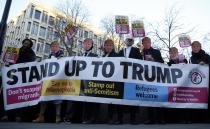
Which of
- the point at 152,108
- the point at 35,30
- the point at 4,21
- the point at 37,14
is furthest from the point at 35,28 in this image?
the point at 4,21

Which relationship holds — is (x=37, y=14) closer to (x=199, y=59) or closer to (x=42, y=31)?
(x=42, y=31)

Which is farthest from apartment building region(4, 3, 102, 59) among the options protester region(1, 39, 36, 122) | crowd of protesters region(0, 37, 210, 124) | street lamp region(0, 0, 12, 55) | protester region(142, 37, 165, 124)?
street lamp region(0, 0, 12, 55)

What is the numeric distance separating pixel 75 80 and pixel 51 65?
0.81 meters

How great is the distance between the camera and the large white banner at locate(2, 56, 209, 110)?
8.88 metres

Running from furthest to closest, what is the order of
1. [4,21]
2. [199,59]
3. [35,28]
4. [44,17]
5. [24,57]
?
[44,17] → [35,28] → [24,57] → [199,59] → [4,21]

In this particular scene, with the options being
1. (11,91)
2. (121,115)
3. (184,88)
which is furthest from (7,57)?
(184,88)

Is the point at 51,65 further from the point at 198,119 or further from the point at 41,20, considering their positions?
the point at 41,20

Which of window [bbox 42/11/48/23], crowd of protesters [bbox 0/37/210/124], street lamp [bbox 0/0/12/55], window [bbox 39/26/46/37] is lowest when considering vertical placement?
crowd of protesters [bbox 0/37/210/124]

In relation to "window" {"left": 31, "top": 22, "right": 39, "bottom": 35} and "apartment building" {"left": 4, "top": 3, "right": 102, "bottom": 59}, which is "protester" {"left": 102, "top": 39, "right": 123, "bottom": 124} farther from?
"window" {"left": 31, "top": 22, "right": 39, "bottom": 35}

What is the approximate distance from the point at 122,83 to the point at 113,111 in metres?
0.74

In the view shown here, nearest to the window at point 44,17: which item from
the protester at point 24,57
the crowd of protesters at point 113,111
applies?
the protester at point 24,57

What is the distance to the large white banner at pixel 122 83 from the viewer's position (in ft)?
29.1

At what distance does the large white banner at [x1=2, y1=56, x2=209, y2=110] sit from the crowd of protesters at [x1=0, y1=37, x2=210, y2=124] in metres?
0.24

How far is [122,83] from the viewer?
892cm
